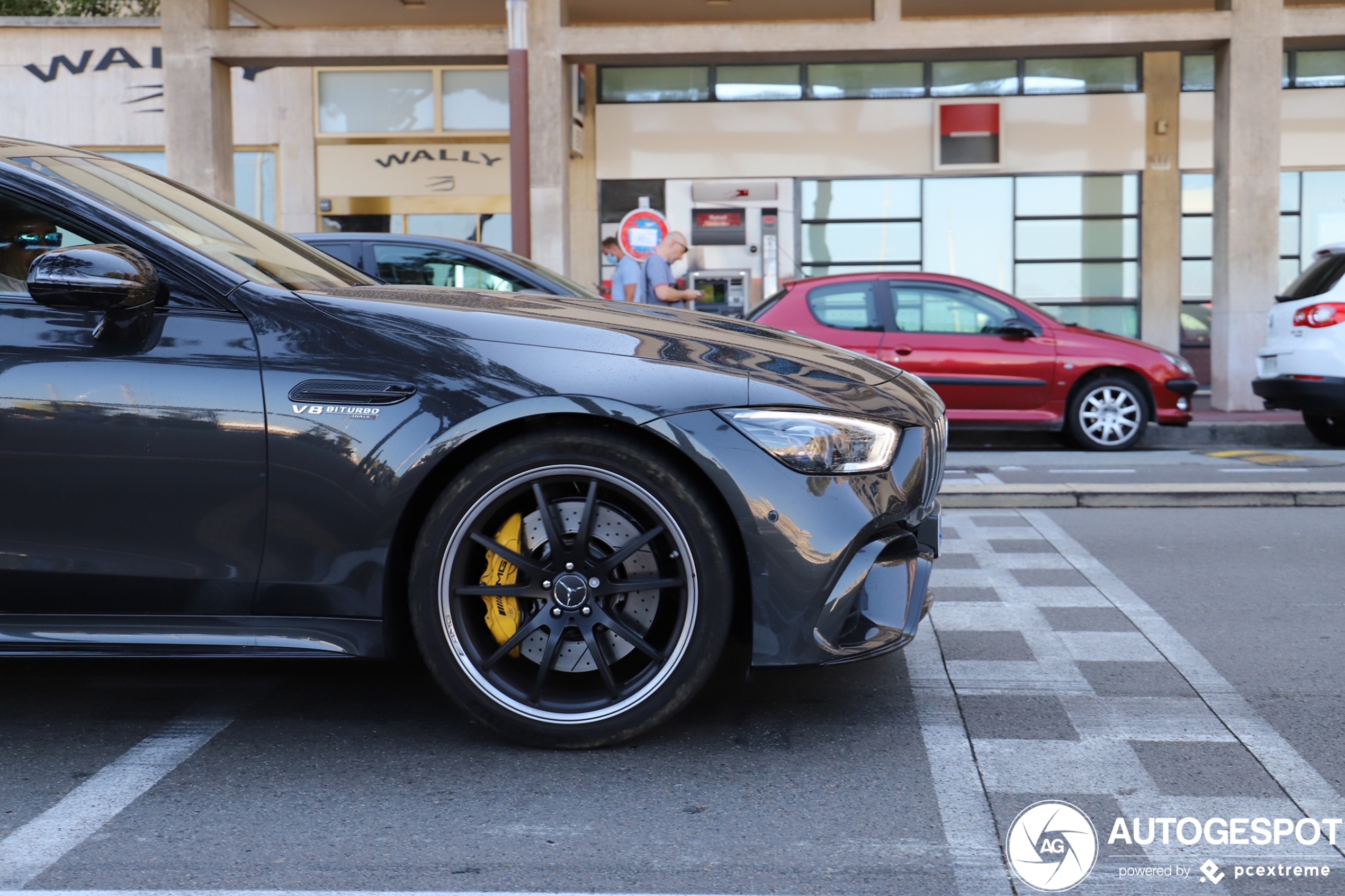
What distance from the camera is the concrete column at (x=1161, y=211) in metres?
17.3

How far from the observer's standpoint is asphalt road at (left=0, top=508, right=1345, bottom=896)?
8.89 ft

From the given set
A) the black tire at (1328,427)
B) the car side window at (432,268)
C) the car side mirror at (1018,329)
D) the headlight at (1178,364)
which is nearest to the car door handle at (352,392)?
the car side window at (432,268)

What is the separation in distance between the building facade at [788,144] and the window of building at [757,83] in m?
0.03

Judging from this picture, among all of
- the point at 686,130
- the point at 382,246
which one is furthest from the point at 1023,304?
the point at 686,130

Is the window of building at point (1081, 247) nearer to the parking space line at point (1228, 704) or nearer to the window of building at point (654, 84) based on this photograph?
the window of building at point (654, 84)

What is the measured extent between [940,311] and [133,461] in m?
8.99

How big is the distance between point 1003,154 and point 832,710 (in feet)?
49.1

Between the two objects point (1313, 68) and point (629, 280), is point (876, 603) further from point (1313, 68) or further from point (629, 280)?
point (1313, 68)

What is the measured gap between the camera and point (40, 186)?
349cm

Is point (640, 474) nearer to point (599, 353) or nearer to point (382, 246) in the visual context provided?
point (599, 353)

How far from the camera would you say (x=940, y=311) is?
11516mm

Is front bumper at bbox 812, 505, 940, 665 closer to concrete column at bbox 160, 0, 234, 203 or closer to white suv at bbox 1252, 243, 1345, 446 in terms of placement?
white suv at bbox 1252, 243, 1345, 446

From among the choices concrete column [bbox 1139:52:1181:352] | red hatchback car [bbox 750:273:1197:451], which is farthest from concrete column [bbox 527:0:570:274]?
concrete column [bbox 1139:52:1181:352]

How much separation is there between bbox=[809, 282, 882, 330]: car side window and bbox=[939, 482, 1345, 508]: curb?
357 centimetres
